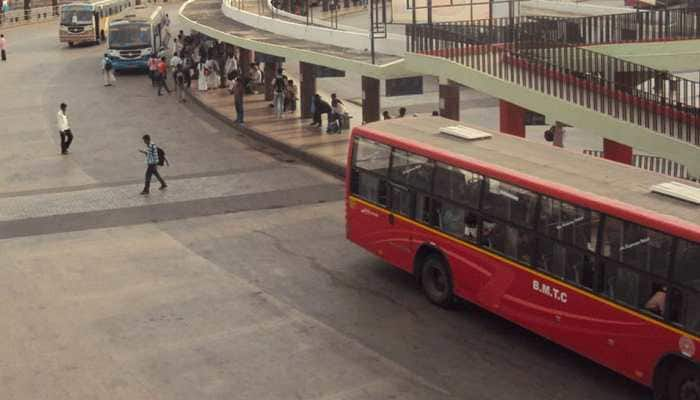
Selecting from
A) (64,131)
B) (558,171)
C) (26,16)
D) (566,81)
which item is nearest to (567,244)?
(558,171)

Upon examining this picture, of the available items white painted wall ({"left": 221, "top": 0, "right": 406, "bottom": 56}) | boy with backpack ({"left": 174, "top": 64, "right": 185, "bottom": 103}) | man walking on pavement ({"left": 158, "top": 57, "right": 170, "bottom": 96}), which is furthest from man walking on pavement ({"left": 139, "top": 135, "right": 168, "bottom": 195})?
man walking on pavement ({"left": 158, "top": 57, "right": 170, "bottom": 96})

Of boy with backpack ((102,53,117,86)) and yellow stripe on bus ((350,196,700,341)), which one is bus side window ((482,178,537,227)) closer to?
yellow stripe on bus ((350,196,700,341))

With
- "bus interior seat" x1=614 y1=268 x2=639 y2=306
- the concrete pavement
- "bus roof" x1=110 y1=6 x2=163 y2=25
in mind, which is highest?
"bus roof" x1=110 y1=6 x2=163 y2=25

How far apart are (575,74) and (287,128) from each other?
1274 cm

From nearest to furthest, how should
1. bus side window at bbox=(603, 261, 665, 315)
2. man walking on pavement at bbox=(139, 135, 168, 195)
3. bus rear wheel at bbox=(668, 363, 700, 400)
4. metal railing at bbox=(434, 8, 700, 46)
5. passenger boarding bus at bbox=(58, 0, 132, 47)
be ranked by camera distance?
bus rear wheel at bbox=(668, 363, 700, 400) → bus side window at bbox=(603, 261, 665, 315) → metal railing at bbox=(434, 8, 700, 46) → man walking on pavement at bbox=(139, 135, 168, 195) → passenger boarding bus at bbox=(58, 0, 132, 47)

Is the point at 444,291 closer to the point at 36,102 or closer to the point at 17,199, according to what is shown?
the point at 17,199

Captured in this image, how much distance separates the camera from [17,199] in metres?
24.5

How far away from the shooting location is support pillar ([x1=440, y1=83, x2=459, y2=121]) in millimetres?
23609

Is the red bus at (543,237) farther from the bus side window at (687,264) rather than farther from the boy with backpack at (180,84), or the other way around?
the boy with backpack at (180,84)

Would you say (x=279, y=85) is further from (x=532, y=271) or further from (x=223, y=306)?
(x=532, y=271)

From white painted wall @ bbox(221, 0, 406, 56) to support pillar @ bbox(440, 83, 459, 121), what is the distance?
11.4 ft

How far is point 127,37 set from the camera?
151 ft

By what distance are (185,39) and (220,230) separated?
86.2ft

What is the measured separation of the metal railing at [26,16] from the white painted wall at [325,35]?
3590 centimetres
